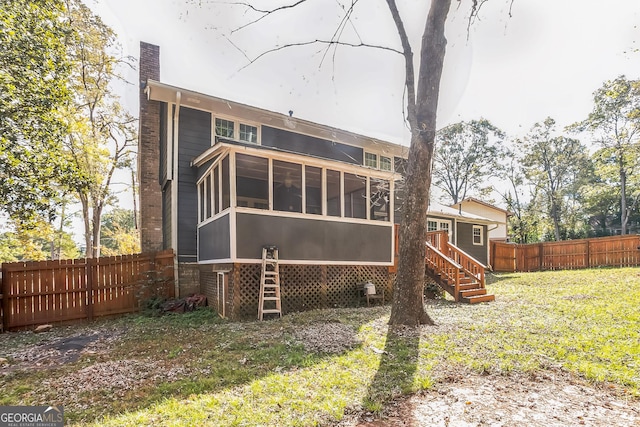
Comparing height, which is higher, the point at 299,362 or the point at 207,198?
the point at 207,198

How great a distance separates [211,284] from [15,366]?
14.4ft

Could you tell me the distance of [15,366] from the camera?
4.89 metres

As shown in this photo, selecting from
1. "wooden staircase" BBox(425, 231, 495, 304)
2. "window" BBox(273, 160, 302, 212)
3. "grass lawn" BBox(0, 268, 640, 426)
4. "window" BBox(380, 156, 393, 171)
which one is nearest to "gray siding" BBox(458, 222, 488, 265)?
"window" BBox(380, 156, 393, 171)

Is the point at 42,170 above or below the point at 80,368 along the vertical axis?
above

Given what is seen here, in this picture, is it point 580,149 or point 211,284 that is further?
point 580,149

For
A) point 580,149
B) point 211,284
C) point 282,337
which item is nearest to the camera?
point 282,337

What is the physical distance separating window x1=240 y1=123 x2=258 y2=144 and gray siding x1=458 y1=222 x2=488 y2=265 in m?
13.2

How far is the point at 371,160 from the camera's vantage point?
14.3 meters

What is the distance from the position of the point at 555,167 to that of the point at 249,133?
29608mm

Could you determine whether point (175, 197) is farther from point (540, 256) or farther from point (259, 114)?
point (540, 256)

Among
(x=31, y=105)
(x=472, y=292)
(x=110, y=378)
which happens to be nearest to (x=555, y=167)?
(x=472, y=292)

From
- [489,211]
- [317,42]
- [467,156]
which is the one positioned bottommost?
[489,211]

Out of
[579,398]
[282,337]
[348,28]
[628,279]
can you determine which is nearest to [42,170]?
[282,337]

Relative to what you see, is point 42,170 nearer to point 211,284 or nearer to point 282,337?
point 211,284
